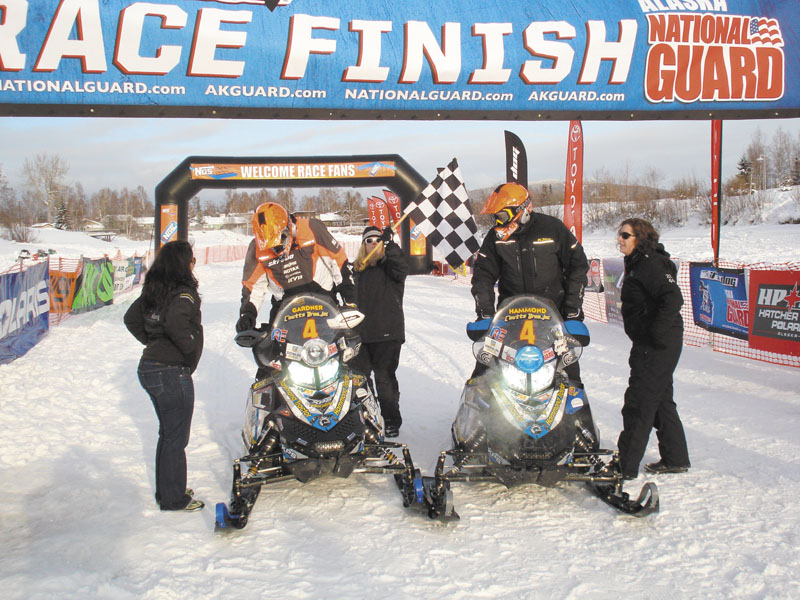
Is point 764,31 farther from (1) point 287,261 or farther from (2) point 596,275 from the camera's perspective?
(2) point 596,275

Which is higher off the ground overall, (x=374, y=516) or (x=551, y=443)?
(x=551, y=443)

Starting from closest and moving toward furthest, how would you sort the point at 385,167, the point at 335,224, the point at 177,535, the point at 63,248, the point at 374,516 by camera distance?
the point at 177,535, the point at 374,516, the point at 385,167, the point at 63,248, the point at 335,224

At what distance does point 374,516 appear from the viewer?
12.9 feet

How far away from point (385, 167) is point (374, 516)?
70.3ft

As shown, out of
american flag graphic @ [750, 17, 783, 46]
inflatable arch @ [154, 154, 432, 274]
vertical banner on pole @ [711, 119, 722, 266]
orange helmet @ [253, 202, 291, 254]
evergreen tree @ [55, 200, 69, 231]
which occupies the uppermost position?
evergreen tree @ [55, 200, 69, 231]

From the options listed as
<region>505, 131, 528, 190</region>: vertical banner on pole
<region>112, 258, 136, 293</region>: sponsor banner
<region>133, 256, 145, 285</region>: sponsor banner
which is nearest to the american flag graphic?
<region>505, 131, 528, 190</region>: vertical banner on pole

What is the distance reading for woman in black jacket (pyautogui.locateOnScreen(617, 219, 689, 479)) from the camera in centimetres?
426

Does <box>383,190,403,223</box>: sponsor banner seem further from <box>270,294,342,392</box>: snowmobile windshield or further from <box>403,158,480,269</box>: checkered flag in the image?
<box>270,294,342,392</box>: snowmobile windshield

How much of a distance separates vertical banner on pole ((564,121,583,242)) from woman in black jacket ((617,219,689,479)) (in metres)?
4.42

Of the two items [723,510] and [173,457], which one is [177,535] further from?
[723,510]

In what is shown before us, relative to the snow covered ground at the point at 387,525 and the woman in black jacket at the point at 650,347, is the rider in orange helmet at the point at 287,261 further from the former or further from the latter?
the woman in black jacket at the point at 650,347

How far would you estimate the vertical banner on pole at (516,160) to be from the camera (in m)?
7.77

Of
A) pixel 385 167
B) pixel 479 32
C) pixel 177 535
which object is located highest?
pixel 385 167

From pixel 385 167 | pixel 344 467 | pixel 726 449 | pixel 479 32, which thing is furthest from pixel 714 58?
pixel 385 167
